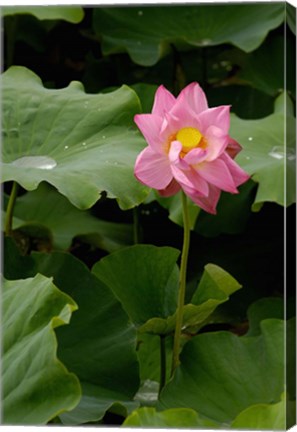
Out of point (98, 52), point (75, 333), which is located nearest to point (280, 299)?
point (75, 333)

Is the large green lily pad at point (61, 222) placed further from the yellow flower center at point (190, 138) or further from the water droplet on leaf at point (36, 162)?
the yellow flower center at point (190, 138)

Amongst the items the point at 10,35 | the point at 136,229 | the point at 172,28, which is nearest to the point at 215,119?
the point at 136,229

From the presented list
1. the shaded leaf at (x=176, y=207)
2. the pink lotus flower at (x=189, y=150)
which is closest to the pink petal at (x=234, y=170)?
the pink lotus flower at (x=189, y=150)

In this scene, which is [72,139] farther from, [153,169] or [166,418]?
[166,418]

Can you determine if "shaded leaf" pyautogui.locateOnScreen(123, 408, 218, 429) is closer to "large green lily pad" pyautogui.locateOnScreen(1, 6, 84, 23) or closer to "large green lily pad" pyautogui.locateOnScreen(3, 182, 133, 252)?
"large green lily pad" pyautogui.locateOnScreen(3, 182, 133, 252)

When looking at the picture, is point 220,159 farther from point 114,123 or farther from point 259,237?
point 259,237
